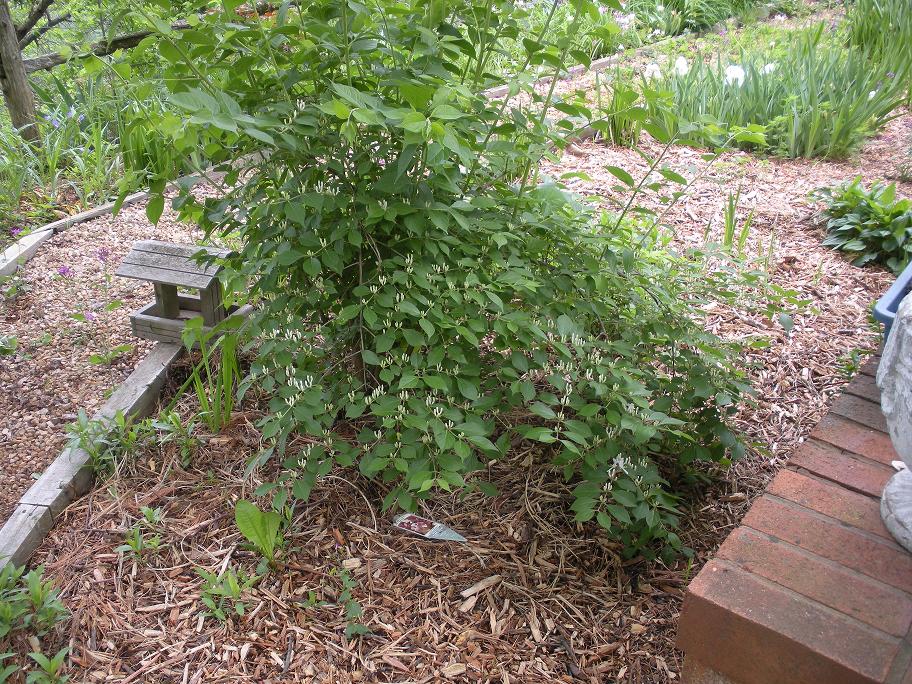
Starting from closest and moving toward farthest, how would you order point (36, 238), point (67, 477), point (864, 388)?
point (864, 388)
point (67, 477)
point (36, 238)

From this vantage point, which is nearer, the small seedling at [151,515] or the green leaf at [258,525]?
the green leaf at [258,525]

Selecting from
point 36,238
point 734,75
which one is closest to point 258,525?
point 36,238

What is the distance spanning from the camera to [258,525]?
194 cm

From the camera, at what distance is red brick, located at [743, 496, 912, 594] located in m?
1.49

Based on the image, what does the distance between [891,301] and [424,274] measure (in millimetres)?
1406

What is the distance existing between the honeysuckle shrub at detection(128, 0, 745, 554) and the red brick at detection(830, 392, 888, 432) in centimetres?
29

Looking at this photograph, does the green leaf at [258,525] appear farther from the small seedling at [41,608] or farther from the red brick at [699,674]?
the red brick at [699,674]

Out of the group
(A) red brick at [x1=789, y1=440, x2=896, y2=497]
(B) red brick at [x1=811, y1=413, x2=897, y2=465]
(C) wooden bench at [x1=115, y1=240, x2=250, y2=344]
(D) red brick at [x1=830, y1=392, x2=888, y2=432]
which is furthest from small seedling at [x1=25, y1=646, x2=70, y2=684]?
(D) red brick at [x1=830, y1=392, x2=888, y2=432]

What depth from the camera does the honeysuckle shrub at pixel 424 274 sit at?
1691 millimetres

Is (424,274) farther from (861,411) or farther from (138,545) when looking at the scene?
(861,411)

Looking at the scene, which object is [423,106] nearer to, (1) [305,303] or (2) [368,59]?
(2) [368,59]

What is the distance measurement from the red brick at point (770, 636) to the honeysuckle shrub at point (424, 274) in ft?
1.10

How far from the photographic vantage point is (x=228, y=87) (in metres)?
1.80

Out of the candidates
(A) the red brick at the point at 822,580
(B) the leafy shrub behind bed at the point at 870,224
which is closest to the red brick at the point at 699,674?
(A) the red brick at the point at 822,580
